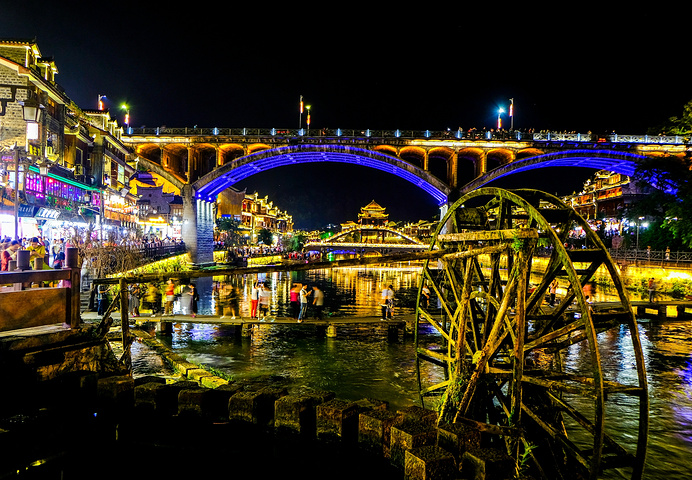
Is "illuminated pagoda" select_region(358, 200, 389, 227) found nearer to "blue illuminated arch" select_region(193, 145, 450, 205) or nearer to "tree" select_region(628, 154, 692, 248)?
"blue illuminated arch" select_region(193, 145, 450, 205)

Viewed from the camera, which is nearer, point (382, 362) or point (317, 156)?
point (382, 362)

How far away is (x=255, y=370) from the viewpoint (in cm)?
1216

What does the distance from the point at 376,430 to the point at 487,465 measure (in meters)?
2.24

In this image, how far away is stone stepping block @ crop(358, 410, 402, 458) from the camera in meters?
6.92

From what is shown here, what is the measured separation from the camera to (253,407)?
7973 mm

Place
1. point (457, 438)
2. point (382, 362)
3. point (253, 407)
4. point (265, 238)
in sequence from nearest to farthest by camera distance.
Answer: point (457, 438)
point (253, 407)
point (382, 362)
point (265, 238)

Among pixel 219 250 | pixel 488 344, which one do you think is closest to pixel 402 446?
pixel 488 344

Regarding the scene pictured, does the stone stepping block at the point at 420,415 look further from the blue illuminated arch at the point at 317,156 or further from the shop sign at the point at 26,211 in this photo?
the blue illuminated arch at the point at 317,156

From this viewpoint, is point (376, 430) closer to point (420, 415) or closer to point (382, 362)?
point (420, 415)

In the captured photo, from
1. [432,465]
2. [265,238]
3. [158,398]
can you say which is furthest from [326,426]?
[265,238]

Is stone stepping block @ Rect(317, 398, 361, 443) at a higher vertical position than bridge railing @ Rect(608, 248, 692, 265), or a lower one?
lower

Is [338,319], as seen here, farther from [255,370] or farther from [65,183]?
[65,183]

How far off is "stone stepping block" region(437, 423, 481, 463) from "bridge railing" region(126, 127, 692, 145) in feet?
169

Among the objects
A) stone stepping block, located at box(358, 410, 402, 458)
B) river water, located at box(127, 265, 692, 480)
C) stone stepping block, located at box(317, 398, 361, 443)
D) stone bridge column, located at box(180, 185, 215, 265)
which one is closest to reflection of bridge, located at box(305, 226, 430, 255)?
stone bridge column, located at box(180, 185, 215, 265)
